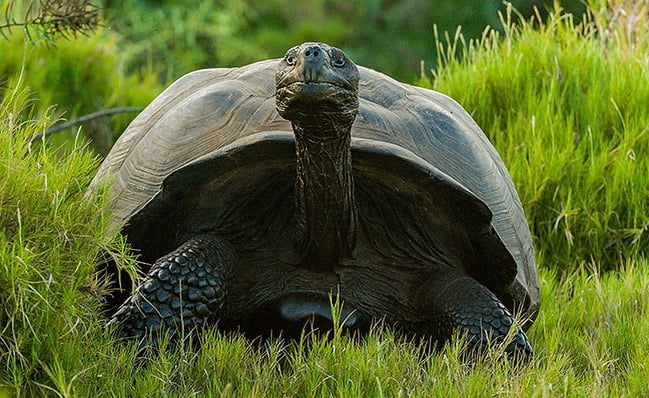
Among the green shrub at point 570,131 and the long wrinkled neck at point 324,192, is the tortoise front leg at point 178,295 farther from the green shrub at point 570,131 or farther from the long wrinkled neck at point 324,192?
the green shrub at point 570,131

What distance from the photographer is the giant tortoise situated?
113 inches

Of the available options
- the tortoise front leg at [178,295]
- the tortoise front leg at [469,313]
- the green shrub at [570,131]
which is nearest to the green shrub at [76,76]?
the green shrub at [570,131]

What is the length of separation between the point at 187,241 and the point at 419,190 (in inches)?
28.1

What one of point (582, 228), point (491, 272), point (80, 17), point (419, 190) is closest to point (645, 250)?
point (582, 228)

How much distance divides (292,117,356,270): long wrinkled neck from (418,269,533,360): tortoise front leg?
1.01ft

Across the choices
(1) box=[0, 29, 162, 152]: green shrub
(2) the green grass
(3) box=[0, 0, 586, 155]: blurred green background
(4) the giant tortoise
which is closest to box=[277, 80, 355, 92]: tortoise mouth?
(4) the giant tortoise

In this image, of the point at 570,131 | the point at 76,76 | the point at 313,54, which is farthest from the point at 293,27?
the point at 313,54

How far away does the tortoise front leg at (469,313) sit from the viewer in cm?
294

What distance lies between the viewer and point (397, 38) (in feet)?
47.8

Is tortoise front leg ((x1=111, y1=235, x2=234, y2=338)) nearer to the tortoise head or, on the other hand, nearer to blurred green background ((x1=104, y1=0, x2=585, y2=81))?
the tortoise head

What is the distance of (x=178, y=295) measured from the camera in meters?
2.86

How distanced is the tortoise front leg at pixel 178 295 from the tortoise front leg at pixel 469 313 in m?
0.64

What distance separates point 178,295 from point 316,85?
2.44 ft

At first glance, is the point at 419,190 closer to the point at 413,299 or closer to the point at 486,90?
the point at 413,299
